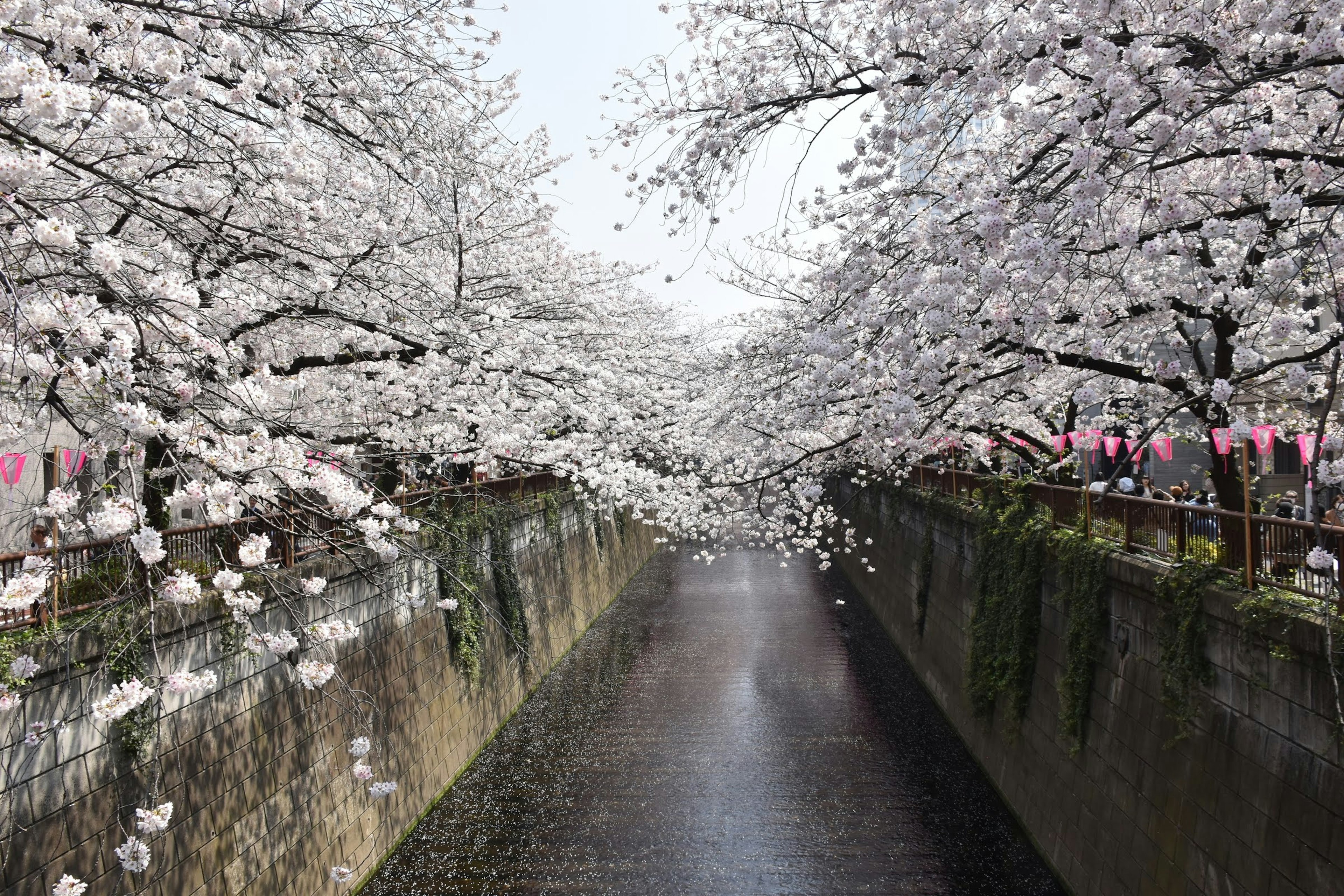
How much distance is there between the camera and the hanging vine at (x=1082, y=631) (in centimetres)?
847

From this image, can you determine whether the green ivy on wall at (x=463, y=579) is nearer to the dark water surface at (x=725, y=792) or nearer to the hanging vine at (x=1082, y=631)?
the dark water surface at (x=725, y=792)

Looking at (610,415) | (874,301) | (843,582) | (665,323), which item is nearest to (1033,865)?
(874,301)

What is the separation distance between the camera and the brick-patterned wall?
5344 mm

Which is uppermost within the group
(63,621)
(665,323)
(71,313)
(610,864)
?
(665,323)

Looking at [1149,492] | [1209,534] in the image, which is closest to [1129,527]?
[1209,534]

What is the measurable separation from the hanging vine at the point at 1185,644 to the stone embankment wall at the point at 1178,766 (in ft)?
0.23

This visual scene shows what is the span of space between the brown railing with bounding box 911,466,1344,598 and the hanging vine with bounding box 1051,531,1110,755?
249 mm

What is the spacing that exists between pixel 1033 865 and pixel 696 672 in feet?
31.1

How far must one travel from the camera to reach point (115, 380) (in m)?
3.76

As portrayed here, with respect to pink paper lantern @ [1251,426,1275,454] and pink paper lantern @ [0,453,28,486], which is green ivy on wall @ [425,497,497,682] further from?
pink paper lantern @ [1251,426,1275,454]

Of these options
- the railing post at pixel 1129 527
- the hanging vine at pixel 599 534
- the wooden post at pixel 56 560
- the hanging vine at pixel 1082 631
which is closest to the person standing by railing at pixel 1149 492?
the hanging vine at pixel 1082 631

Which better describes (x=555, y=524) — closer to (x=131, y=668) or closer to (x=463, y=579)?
(x=463, y=579)

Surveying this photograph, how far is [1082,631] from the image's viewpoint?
871 centimetres

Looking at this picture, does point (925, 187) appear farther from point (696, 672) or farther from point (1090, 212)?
point (696, 672)
